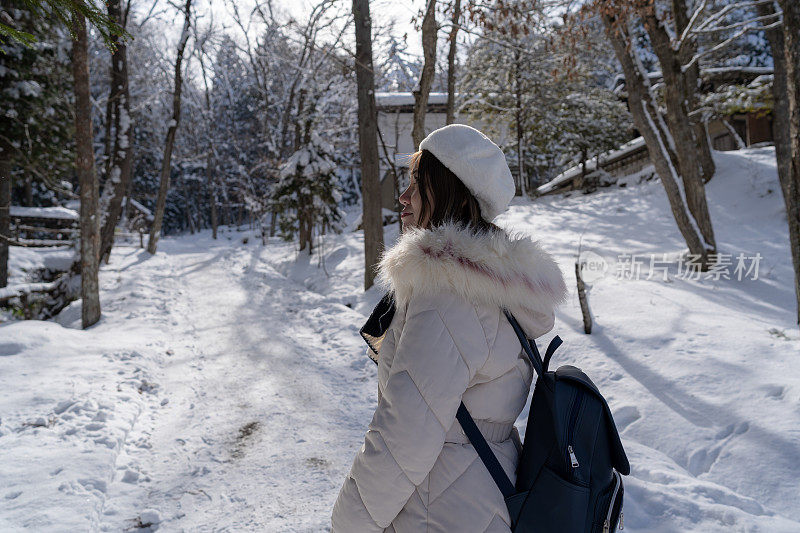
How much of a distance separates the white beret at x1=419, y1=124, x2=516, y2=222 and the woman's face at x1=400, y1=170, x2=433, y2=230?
0.15 m

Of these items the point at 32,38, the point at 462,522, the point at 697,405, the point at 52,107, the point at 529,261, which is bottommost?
the point at 697,405

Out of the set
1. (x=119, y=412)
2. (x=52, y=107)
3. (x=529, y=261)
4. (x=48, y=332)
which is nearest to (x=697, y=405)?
(x=529, y=261)

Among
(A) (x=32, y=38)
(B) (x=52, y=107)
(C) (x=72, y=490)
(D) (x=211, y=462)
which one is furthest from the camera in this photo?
(B) (x=52, y=107)

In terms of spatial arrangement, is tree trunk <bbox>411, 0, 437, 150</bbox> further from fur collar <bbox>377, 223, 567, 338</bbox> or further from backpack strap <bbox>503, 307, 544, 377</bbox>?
backpack strap <bbox>503, 307, 544, 377</bbox>

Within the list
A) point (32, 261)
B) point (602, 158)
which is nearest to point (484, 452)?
point (32, 261)

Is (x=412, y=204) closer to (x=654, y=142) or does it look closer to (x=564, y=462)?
(x=564, y=462)

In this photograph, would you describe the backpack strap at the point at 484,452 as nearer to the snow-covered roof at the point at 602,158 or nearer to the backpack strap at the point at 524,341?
the backpack strap at the point at 524,341

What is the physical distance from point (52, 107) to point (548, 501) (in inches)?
623

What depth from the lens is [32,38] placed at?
8.96 feet

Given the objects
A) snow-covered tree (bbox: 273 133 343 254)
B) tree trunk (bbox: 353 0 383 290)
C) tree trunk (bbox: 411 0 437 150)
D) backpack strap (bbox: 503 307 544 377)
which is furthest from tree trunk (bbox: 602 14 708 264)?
snow-covered tree (bbox: 273 133 343 254)

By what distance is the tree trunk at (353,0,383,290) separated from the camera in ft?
34.0

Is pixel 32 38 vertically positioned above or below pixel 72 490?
above

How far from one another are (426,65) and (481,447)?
29.2ft

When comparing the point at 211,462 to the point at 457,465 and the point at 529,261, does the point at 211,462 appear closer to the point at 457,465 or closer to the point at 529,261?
the point at 457,465
